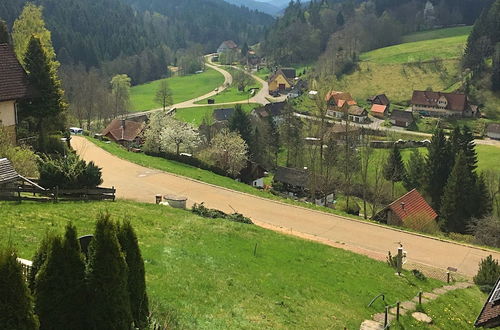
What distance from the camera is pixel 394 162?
6319 cm

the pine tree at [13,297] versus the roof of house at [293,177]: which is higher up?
the pine tree at [13,297]

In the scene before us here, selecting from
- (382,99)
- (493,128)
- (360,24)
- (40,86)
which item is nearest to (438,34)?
(360,24)

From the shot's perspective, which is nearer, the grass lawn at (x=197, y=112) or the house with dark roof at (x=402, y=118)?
the house with dark roof at (x=402, y=118)

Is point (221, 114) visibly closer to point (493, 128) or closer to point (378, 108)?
point (378, 108)

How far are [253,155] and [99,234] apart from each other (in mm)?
61215

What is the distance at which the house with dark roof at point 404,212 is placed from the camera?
127 ft

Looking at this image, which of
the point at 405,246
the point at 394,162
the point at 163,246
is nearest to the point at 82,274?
the point at 163,246

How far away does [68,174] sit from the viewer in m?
23.1

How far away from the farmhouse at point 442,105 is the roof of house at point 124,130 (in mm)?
60438

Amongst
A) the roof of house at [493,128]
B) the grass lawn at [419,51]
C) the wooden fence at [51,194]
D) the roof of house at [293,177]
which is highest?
the grass lawn at [419,51]

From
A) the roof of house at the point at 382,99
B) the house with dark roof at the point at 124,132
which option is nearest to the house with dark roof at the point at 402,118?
the roof of house at the point at 382,99

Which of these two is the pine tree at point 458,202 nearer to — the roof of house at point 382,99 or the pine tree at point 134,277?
the pine tree at point 134,277

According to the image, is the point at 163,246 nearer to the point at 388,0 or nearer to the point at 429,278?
the point at 429,278

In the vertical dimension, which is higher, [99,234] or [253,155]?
[99,234]
